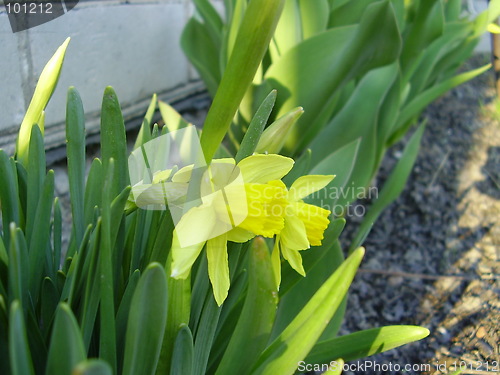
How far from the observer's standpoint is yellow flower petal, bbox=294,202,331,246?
0.52m

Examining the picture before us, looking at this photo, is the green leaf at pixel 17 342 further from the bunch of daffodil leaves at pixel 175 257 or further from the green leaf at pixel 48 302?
the green leaf at pixel 48 302

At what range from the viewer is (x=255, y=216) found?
0.47m

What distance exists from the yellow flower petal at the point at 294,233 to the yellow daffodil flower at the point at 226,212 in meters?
0.02

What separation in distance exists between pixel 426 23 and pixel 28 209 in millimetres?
1195

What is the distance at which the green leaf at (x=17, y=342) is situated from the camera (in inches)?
15.1

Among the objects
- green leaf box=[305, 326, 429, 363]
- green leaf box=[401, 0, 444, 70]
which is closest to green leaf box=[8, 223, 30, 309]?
green leaf box=[305, 326, 429, 363]

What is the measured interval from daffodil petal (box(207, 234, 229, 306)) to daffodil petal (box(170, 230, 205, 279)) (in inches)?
0.8

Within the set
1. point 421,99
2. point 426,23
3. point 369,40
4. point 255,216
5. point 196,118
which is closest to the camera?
point 255,216

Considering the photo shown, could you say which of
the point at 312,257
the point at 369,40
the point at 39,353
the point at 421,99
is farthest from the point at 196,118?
the point at 39,353

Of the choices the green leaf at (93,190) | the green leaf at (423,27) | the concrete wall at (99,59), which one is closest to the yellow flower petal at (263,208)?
the green leaf at (93,190)

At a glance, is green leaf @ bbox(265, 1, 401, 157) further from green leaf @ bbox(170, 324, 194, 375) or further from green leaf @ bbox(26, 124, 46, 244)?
green leaf @ bbox(170, 324, 194, 375)

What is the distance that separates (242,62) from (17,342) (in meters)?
0.29

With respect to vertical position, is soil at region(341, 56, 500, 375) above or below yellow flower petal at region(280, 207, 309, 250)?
below

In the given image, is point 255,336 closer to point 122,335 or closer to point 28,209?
point 122,335
